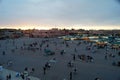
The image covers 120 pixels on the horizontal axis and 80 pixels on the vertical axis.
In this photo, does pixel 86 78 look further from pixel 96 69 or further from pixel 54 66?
pixel 54 66

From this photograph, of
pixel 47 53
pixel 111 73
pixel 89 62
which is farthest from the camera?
pixel 47 53

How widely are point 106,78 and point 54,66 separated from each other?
18.8 ft

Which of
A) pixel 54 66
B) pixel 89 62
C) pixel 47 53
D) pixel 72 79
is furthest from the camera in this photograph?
pixel 47 53

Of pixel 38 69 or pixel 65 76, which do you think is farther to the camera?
pixel 38 69

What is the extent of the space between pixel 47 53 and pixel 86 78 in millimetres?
12525

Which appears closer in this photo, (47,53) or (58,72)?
(58,72)

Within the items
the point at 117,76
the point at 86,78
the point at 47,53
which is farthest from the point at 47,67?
the point at 47,53

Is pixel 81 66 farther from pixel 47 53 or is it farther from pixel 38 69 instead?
pixel 47 53

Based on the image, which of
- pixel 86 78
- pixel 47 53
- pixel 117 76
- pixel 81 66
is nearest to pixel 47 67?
pixel 81 66

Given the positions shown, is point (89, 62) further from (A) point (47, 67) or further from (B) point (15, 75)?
(B) point (15, 75)

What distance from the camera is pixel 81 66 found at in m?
19.8

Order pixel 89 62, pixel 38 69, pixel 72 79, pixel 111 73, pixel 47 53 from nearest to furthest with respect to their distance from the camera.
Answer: pixel 72 79 < pixel 111 73 < pixel 38 69 < pixel 89 62 < pixel 47 53

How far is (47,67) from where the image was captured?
1909 centimetres

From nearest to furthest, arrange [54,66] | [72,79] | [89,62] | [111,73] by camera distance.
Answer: [72,79]
[111,73]
[54,66]
[89,62]
